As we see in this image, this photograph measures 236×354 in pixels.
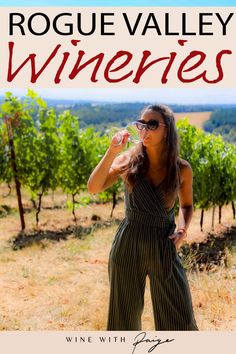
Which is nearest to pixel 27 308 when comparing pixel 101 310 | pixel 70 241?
pixel 101 310

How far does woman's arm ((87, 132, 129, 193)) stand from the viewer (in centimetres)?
274

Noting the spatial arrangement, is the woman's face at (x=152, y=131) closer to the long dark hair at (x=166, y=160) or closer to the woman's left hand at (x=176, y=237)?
the long dark hair at (x=166, y=160)

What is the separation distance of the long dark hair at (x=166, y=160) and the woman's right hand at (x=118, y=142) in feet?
0.66

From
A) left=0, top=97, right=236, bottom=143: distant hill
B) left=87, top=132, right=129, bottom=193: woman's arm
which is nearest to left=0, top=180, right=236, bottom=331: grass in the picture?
left=87, top=132, right=129, bottom=193: woman's arm

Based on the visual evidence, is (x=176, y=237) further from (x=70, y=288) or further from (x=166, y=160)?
(x=70, y=288)

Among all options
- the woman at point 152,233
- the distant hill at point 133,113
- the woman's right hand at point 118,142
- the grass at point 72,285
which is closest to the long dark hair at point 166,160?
the woman at point 152,233

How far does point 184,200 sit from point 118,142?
642 mm

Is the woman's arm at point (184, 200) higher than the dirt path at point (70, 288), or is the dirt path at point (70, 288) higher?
the woman's arm at point (184, 200)

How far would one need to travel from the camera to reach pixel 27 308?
6418mm

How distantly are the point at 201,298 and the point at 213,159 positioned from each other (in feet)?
21.0

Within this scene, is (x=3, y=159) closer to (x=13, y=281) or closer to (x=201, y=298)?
(x=13, y=281)

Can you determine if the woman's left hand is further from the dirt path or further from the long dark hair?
the dirt path

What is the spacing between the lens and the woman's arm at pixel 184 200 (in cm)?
296

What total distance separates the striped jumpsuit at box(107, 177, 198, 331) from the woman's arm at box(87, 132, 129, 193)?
166mm
